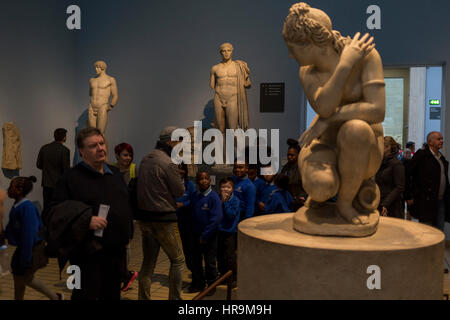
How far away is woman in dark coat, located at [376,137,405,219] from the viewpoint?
5801mm

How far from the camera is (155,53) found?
10766 mm

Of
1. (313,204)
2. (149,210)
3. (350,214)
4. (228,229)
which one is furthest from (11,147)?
(350,214)

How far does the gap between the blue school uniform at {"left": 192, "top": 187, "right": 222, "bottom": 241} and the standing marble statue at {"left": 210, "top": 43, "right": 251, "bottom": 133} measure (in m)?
4.06

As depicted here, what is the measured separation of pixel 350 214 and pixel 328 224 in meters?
0.16

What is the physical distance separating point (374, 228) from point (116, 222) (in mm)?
1629

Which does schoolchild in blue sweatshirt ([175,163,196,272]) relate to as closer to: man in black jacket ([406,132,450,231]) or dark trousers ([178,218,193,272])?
dark trousers ([178,218,193,272])

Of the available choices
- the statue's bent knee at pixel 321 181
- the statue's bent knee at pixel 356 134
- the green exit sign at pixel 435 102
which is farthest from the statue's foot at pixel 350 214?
the green exit sign at pixel 435 102

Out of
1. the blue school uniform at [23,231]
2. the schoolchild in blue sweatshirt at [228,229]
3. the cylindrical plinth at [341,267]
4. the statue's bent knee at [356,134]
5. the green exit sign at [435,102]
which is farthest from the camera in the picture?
the green exit sign at [435,102]

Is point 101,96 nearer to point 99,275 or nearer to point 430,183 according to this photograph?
point 430,183

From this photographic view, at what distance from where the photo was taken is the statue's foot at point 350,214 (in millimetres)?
2959

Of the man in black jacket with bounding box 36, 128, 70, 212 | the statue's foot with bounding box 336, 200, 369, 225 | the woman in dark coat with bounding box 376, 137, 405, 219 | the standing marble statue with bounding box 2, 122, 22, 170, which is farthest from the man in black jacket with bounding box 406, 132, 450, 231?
the standing marble statue with bounding box 2, 122, 22, 170

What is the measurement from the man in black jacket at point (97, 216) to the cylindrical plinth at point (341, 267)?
0.87 meters

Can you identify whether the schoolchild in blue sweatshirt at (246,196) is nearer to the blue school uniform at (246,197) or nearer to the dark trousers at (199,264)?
the blue school uniform at (246,197)

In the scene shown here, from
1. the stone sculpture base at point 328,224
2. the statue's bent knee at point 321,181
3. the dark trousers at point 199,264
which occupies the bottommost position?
the dark trousers at point 199,264
